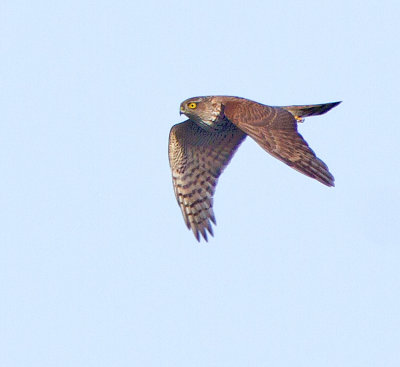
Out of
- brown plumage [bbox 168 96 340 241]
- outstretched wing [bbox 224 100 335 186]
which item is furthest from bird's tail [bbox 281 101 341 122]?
outstretched wing [bbox 224 100 335 186]

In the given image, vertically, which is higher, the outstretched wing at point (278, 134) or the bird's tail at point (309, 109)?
the bird's tail at point (309, 109)

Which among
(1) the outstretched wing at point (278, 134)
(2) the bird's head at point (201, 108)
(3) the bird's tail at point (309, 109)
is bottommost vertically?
(1) the outstretched wing at point (278, 134)

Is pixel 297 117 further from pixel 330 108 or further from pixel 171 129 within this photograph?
pixel 171 129

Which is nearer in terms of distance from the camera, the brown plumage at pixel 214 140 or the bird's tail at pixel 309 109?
the brown plumage at pixel 214 140

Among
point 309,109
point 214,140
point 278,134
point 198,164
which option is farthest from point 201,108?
point 278,134

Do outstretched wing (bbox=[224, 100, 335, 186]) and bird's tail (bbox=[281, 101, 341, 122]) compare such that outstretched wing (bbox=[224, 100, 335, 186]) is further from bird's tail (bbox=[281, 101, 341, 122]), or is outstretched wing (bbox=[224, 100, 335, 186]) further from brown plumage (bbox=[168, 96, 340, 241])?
bird's tail (bbox=[281, 101, 341, 122])

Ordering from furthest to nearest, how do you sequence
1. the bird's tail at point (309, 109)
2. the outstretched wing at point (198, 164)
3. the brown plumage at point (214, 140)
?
the outstretched wing at point (198, 164), the bird's tail at point (309, 109), the brown plumage at point (214, 140)

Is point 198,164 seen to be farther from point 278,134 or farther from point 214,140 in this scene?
point 278,134

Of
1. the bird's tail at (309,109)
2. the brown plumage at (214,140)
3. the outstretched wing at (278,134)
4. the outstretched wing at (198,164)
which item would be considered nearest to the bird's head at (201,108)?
the brown plumage at (214,140)

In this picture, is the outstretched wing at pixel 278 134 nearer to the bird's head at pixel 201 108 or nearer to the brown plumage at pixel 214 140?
the brown plumage at pixel 214 140
